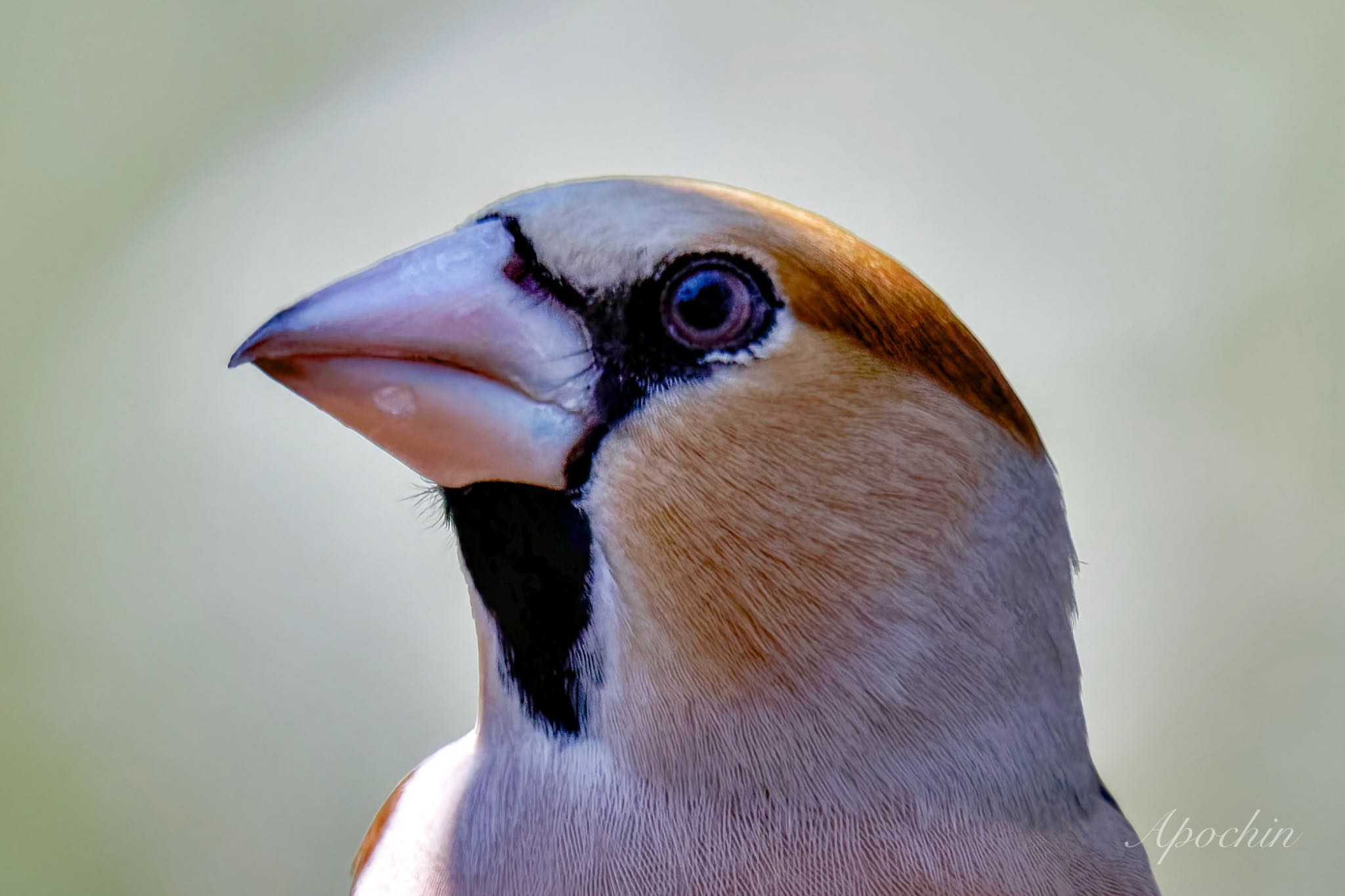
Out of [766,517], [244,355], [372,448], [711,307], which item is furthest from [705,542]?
[372,448]

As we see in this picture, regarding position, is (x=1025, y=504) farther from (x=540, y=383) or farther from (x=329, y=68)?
(x=329, y=68)

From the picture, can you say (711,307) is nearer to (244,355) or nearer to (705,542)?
(705,542)

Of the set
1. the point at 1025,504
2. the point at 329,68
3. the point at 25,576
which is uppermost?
the point at 329,68

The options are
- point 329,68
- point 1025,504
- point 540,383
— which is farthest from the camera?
point 329,68

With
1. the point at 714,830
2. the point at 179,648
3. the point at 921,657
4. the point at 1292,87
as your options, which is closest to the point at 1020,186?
the point at 1292,87

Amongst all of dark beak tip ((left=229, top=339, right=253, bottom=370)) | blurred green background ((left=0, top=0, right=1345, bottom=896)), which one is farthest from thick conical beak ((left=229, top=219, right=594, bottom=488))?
blurred green background ((left=0, top=0, right=1345, bottom=896))

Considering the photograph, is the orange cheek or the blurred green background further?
the blurred green background
